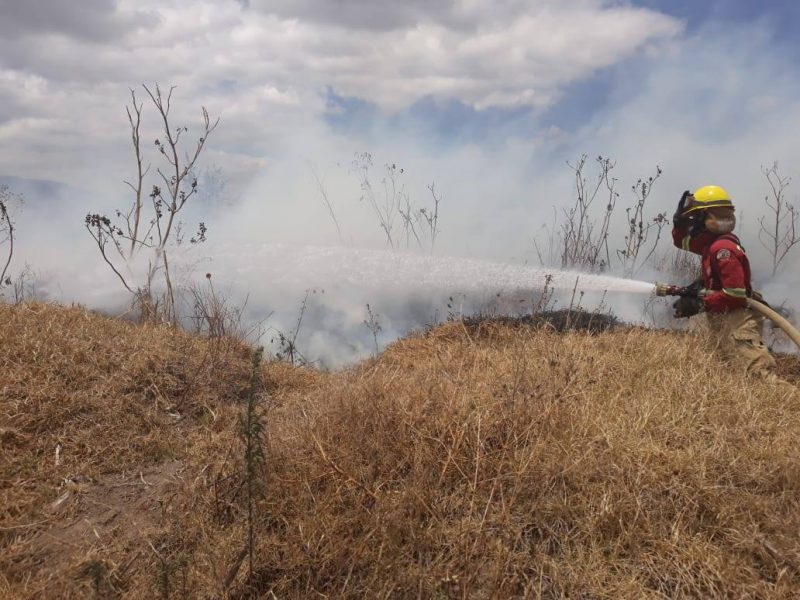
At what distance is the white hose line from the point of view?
15.7 ft

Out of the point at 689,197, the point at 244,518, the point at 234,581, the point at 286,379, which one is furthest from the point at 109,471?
the point at 689,197

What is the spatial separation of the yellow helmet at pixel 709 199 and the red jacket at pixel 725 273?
0.25 metres

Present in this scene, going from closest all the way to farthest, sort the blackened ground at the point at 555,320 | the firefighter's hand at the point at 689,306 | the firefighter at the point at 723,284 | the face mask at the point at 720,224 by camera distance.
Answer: the firefighter at the point at 723,284 < the face mask at the point at 720,224 < the firefighter's hand at the point at 689,306 < the blackened ground at the point at 555,320

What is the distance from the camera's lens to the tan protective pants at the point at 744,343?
493 cm

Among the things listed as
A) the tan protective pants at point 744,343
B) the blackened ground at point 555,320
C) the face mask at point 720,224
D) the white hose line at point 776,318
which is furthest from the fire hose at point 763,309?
the blackened ground at point 555,320

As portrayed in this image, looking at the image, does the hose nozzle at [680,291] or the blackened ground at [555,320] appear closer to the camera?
the hose nozzle at [680,291]

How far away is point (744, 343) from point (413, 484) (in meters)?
3.35

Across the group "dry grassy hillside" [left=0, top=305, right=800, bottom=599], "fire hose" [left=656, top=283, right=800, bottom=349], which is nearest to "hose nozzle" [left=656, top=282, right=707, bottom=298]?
"fire hose" [left=656, top=283, right=800, bottom=349]

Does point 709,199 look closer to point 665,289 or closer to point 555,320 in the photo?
point 665,289

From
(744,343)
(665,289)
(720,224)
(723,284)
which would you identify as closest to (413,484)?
(665,289)

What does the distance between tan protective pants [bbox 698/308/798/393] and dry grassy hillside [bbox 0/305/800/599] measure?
275 mm

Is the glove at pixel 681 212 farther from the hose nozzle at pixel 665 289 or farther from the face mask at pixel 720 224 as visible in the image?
the hose nozzle at pixel 665 289

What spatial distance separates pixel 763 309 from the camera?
4938 mm

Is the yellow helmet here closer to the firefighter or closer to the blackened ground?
the firefighter
